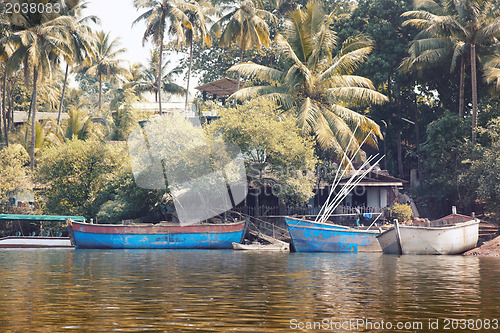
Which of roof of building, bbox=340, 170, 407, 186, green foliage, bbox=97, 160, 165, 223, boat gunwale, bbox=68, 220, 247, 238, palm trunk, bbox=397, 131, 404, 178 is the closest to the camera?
boat gunwale, bbox=68, 220, 247, 238

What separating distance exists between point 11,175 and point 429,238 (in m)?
25.2

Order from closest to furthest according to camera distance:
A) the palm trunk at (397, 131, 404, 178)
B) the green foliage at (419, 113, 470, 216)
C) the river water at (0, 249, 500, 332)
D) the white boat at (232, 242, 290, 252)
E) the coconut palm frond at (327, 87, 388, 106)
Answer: the river water at (0, 249, 500, 332)
the white boat at (232, 242, 290, 252)
the coconut palm frond at (327, 87, 388, 106)
the green foliage at (419, 113, 470, 216)
the palm trunk at (397, 131, 404, 178)

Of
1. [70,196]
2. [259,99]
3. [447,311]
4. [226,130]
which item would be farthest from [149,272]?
[70,196]

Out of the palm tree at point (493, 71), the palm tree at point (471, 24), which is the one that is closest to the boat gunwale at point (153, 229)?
the palm tree at point (471, 24)

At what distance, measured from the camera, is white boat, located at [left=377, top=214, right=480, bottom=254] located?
83.7ft

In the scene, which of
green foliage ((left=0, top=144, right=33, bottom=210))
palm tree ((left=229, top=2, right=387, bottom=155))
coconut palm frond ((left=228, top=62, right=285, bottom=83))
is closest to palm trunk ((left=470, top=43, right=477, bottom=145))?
palm tree ((left=229, top=2, right=387, bottom=155))

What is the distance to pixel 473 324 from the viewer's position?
9.46m

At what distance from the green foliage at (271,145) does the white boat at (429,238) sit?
6.11 meters

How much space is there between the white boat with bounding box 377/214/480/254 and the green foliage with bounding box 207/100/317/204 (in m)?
6.11

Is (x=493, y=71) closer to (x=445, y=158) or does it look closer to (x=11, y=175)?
(x=445, y=158)

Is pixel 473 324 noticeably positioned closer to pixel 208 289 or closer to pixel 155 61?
pixel 208 289

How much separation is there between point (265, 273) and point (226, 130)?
49.3 feet

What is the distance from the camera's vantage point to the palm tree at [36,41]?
3441 cm

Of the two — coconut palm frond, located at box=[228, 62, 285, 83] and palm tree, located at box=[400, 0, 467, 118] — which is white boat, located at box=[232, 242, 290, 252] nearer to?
coconut palm frond, located at box=[228, 62, 285, 83]
